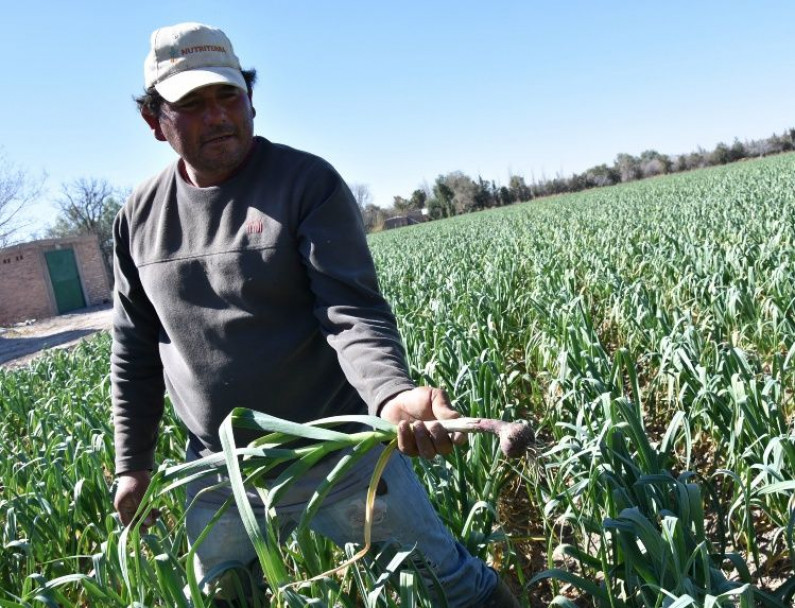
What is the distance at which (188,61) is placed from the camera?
66.7 inches

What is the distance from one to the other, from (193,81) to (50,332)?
24.4 metres

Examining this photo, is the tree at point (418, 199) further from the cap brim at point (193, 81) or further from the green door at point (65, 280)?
the cap brim at point (193, 81)

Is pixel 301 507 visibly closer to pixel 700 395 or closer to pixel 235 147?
pixel 235 147

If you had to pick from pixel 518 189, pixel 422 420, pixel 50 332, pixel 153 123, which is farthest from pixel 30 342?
pixel 518 189

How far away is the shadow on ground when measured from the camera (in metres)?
18.0

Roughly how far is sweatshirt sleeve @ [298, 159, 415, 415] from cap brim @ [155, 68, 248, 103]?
264mm

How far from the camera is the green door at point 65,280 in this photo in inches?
1195

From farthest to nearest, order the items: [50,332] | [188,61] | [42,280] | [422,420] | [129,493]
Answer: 1. [42,280]
2. [50,332]
3. [129,493]
4. [188,61]
5. [422,420]

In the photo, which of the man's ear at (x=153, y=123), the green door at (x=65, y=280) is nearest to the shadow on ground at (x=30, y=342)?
the green door at (x=65, y=280)

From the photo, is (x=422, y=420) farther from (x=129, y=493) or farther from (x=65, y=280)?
(x=65, y=280)

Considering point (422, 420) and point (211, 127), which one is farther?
point (211, 127)

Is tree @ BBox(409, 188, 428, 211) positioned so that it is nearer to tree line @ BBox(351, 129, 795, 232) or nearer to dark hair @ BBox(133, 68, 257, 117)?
tree line @ BBox(351, 129, 795, 232)

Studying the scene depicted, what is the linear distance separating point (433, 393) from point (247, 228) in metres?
0.62

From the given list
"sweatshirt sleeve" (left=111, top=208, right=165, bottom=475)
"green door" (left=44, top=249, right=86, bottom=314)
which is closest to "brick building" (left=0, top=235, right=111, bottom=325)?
"green door" (left=44, top=249, right=86, bottom=314)
